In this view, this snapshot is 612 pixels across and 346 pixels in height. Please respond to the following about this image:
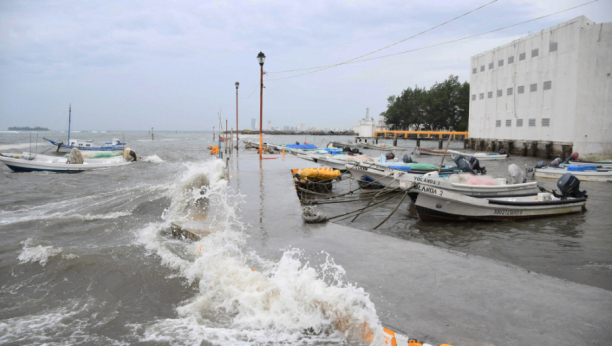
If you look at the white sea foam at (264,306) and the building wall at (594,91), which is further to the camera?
the building wall at (594,91)

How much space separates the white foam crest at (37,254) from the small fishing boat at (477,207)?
896 centimetres

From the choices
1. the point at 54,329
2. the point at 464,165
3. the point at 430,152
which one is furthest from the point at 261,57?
the point at 430,152

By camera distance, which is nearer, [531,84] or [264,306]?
[264,306]

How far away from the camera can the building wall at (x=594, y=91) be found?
28.9 meters

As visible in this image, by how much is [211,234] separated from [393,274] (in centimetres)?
314

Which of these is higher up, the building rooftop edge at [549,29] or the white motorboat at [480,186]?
the building rooftop edge at [549,29]

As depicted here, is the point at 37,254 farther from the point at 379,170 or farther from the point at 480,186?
the point at 379,170

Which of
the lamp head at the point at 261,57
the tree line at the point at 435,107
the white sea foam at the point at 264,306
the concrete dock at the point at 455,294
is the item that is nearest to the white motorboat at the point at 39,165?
the lamp head at the point at 261,57

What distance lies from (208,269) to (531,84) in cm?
3949

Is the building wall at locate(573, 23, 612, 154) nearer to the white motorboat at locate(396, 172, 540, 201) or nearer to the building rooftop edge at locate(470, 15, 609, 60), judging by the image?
the building rooftop edge at locate(470, 15, 609, 60)

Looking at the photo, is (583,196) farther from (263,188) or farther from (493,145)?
(493,145)

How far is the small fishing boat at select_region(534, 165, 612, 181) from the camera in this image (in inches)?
814

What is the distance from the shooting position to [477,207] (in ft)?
35.3

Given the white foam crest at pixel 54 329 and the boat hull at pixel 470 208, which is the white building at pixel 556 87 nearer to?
the boat hull at pixel 470 208
